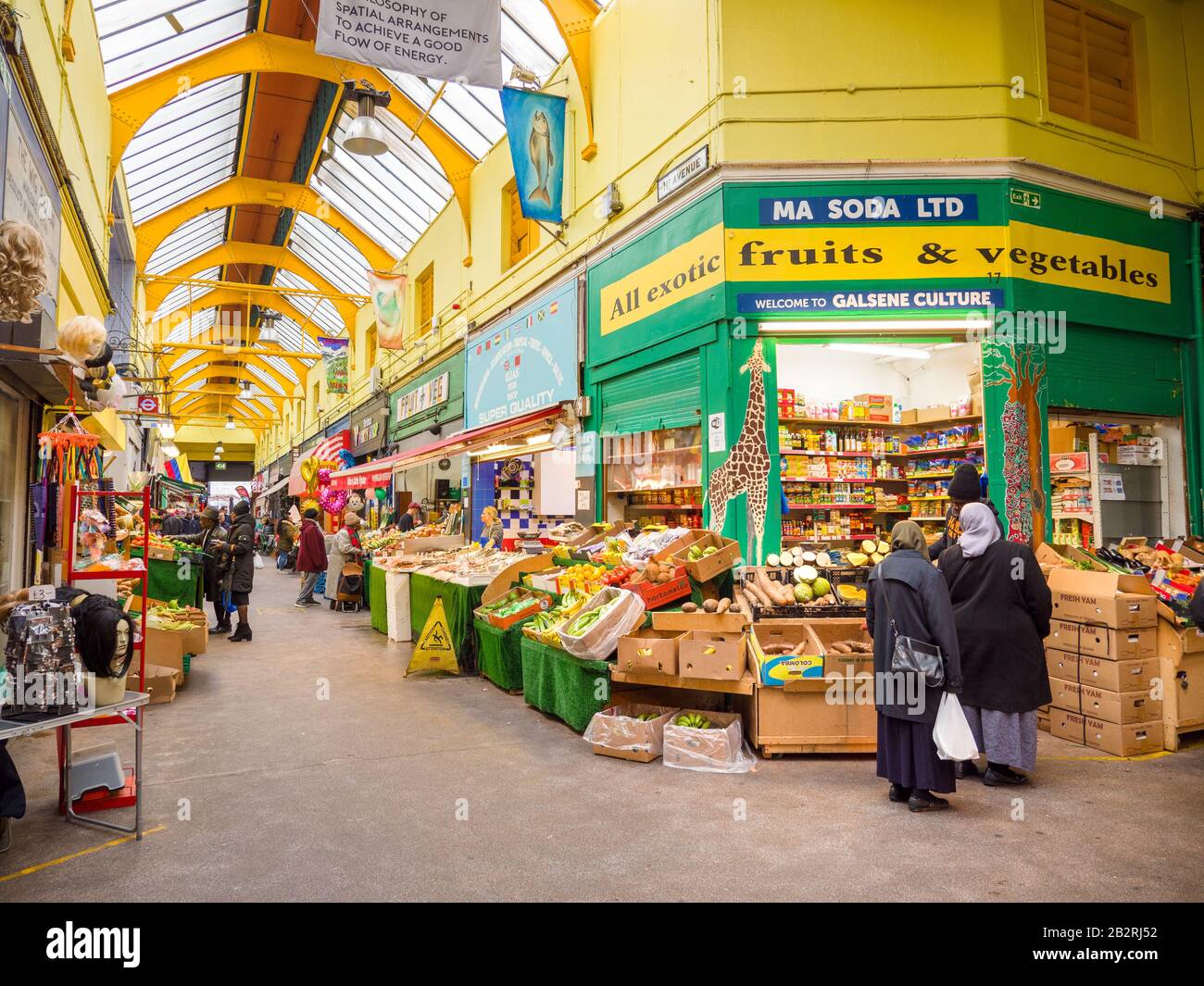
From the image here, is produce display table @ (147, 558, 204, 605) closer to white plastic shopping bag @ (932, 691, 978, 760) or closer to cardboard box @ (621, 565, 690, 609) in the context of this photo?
cardboard box @ (621, 565, 690, 609)

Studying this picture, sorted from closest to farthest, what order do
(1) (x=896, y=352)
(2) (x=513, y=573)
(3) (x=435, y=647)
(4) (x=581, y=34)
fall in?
(3) (x=435, y=647), (2) (x=513, y=573), (1) (x=896, y=352), (4) (x=581, y=34)

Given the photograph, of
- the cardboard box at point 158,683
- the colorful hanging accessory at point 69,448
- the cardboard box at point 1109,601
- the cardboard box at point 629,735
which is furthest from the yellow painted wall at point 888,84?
the cardboard box at point 158,683

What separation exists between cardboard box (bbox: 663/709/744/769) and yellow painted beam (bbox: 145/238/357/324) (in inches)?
871

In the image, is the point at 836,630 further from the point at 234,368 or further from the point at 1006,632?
the point at 234,368

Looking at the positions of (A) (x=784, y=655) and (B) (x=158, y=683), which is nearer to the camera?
(A) (x=784, y=655)

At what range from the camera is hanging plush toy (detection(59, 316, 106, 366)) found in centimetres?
591

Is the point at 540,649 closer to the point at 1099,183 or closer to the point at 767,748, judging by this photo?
the point at 767,748

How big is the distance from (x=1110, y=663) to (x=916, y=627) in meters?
2.17

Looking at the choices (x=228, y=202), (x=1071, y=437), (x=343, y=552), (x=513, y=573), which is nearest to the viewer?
(x=513, y=573)

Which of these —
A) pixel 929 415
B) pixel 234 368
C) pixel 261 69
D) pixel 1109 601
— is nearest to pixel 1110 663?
pixel 1109 601

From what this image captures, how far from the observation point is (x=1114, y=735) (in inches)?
211

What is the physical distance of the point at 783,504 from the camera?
848 centimetres

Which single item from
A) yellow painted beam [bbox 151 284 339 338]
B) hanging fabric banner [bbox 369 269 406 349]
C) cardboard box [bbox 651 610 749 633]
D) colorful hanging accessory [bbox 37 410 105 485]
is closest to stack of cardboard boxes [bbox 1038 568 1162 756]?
cardboard box [bbox 651 610 749 633]

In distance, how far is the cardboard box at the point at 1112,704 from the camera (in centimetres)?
536
